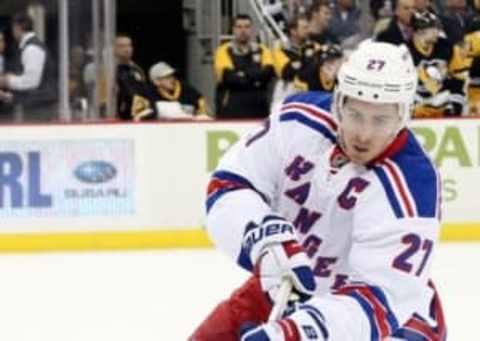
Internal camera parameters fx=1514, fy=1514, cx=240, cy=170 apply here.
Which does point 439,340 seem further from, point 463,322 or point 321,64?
point 321,64

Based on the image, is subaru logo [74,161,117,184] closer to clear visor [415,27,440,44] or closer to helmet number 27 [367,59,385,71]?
clear visor [415,27,440,44]

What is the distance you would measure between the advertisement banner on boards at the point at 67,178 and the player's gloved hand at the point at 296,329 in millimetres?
4305

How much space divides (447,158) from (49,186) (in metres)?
1.76

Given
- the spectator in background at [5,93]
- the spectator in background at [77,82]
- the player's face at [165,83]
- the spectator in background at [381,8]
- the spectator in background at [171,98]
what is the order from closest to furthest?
the spectator in background at [5,93] → the spectator in background at [77,82] → the spectator in background at [171,98] → the player's face at [165,83] → the spectator in background at [381,8]

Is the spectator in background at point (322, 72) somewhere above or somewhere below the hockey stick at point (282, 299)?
below

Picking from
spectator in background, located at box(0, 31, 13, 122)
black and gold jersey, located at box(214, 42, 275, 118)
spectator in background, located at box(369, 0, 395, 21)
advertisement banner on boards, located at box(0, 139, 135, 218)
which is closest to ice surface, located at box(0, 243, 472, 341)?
advertisement banner on boards, located at box(0, 139, 135, 218)

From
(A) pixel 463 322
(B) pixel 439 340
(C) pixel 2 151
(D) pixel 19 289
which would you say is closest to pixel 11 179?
(C) pixel 2 151

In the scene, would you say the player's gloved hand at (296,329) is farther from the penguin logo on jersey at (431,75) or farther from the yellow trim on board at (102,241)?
the penguin logo on jersey at (431,75)

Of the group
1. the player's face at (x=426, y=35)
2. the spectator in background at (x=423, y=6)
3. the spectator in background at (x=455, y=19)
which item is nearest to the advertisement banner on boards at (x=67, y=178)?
the player's face at (x=426, y=35)

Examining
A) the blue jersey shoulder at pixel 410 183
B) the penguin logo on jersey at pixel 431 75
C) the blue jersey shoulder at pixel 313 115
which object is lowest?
the penguin logo on jersey at pixel 431 75

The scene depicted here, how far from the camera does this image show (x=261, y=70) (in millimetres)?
7246

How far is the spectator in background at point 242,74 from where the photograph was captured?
7215mm

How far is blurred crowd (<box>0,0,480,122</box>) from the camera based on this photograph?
6.93 metres

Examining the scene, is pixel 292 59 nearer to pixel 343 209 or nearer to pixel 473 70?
pixel 473 70
